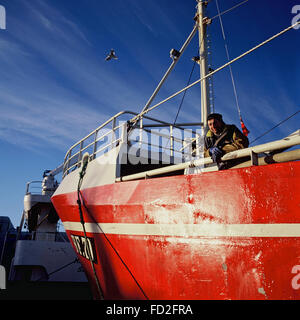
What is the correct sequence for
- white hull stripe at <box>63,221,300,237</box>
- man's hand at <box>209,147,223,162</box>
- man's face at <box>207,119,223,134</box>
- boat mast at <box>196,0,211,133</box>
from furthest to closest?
boat mast at <box>196,0,211,133</box>, man's face at <box>207,119,223,134</box>, man's hand at <box>209,147,223,162</box>, white hull stripe at <box>63,221,300,237</box>

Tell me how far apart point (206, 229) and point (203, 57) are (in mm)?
7211

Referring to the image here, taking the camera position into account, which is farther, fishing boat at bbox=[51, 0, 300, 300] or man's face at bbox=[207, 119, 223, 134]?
man's face at bbox=[207, 119, 223, 134]

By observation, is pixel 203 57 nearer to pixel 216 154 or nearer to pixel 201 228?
pixel 216 154

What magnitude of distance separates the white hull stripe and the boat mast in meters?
4.44

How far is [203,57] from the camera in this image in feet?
28.1

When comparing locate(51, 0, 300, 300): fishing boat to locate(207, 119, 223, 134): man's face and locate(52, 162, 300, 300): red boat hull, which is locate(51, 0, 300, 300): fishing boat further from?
locate(207, 119, 223, 134): man's face

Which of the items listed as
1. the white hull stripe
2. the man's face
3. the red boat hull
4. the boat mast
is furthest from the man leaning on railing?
the boat mast

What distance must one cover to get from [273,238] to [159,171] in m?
1.91

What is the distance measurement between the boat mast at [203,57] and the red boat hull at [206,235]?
438 cm

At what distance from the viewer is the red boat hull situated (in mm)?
2500

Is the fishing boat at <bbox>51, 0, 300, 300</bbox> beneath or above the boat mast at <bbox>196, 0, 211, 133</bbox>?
beneath

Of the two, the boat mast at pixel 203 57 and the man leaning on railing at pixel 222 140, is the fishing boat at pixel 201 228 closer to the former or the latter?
the man leaning on railing at pixel 222 140

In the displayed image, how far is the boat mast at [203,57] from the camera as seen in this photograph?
8211mm

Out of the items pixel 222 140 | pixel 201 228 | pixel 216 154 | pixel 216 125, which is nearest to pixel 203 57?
pixel 216 125
